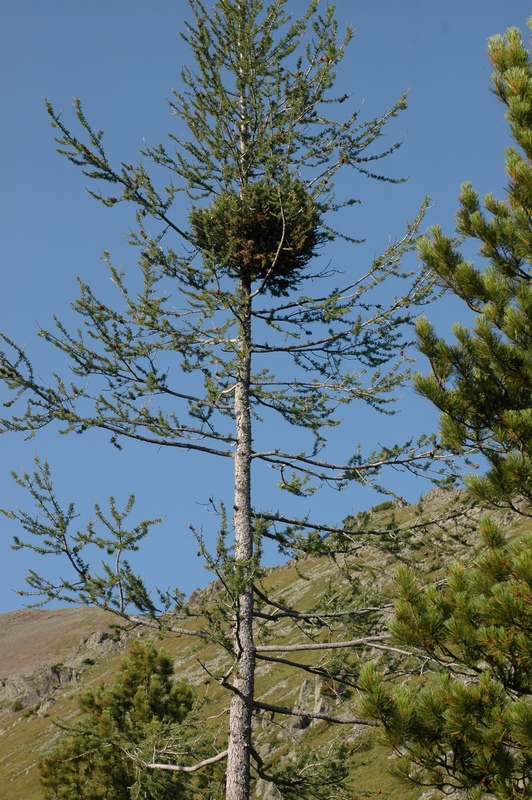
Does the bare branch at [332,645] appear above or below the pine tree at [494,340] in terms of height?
below

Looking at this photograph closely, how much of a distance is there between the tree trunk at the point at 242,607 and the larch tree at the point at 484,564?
225cm

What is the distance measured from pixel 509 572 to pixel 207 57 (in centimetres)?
1067

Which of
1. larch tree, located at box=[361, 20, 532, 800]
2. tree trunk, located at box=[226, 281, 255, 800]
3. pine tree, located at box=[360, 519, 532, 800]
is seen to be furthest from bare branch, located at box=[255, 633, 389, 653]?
pine tree, located at box=[360, 519, 532, 800]

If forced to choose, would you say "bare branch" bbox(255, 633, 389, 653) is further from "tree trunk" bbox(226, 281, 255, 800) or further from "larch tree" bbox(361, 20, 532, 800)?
"larch tree" bbox(361, 20, 532, 800)

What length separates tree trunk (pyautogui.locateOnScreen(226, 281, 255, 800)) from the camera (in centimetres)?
934

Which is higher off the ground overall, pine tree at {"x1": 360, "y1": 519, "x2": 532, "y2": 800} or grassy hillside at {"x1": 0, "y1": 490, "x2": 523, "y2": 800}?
grassy hillside at {"x1": 0, "y1": 490, "x2": 523, "y2": 800}

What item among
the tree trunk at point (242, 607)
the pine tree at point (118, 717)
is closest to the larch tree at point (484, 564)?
the tree trunk at point (242, 607)

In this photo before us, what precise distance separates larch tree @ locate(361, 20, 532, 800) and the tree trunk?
7.37 feet

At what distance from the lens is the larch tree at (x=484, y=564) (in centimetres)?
725

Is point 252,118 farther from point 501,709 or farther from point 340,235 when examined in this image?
point 501,709

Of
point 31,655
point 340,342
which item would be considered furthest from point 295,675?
point 31,655

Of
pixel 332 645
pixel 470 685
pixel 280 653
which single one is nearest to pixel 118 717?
pixel 332 645

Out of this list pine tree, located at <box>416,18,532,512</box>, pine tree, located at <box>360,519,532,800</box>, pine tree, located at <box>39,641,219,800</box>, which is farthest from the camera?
pine tree, located at <box>39,641,219,800</box>

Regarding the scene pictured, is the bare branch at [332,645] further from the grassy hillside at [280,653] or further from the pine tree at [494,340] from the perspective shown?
the pine tree at [494,340]
